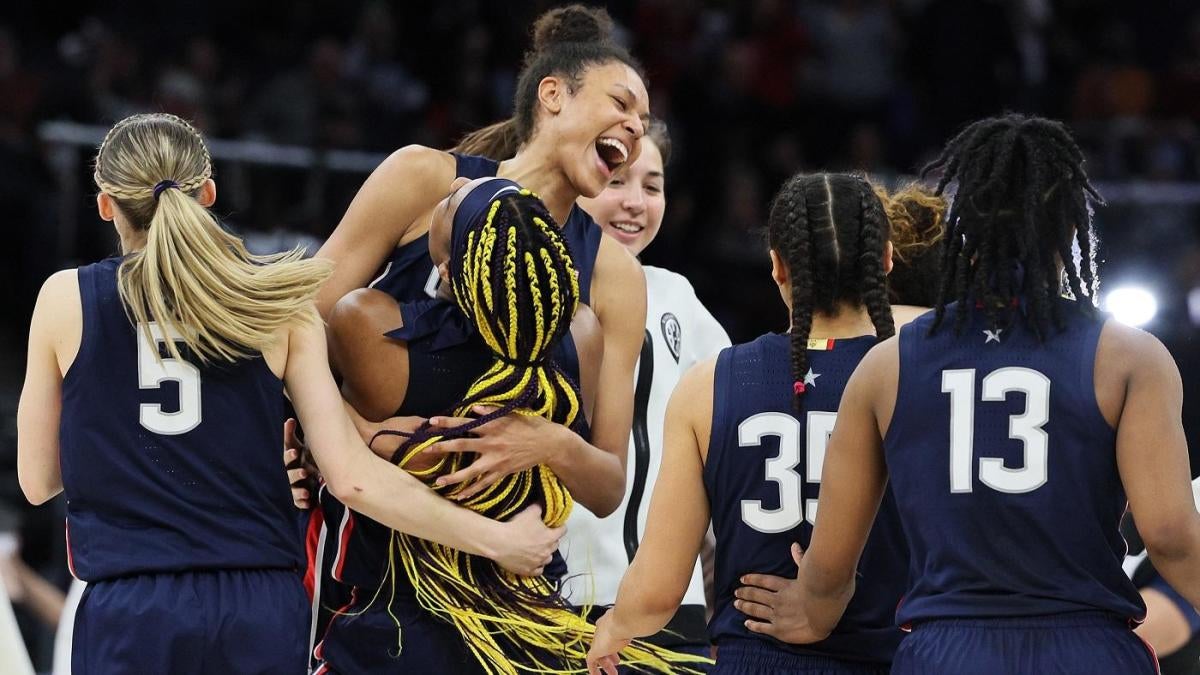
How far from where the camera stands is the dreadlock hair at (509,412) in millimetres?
3180

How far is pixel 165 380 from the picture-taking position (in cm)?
326

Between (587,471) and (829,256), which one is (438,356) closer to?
(587,471)

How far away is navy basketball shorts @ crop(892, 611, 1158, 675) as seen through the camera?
2719 mm

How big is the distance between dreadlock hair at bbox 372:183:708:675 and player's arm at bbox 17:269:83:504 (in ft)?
2.31

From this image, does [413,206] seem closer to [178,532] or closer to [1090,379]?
[178,532]

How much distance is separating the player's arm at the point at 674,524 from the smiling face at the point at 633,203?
161 centimetres

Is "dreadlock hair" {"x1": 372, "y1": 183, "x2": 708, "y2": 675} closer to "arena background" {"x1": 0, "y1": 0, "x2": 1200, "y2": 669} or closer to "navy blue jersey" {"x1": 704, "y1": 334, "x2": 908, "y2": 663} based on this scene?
"navy blue jersey" {"x1": 704, "y1": 334, "x2": 908, "y2": 663}

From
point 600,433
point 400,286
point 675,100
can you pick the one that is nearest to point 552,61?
point 400,286

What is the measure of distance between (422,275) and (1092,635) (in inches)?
Answer: 69.4

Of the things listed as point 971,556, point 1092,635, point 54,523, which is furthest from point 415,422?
point 54,523

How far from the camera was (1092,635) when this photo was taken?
2.74 m

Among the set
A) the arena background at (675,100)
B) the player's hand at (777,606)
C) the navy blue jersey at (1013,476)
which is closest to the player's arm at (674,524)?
the player's hand at (777,606)

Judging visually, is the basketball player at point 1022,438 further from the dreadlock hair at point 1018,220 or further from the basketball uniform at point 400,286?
the basketball uniform at point 400,286

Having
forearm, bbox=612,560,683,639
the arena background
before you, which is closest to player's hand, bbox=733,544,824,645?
forearm, bbox=612,560,683,639
